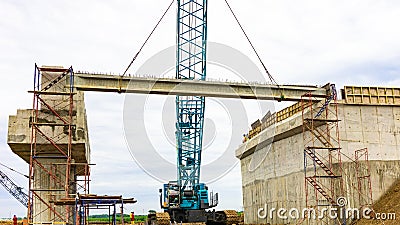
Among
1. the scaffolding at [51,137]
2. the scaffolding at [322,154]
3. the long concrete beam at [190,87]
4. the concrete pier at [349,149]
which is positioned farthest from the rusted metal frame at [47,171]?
the concrete pier at [349,149]

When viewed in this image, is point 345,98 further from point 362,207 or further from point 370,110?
point 362,207

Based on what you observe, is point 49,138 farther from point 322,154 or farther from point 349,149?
point 349,149

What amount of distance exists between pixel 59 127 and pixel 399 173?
18842 millimetres

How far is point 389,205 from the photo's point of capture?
25906 mm

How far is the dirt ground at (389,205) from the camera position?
81.2ft

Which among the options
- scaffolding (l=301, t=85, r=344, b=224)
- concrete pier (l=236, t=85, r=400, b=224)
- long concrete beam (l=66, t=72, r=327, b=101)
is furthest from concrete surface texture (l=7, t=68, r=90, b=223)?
concrete pier (l=236, t=85, r=400, b=224)

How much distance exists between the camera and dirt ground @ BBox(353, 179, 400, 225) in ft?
81.2

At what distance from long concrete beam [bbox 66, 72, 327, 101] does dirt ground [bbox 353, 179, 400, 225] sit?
6800 millimetres

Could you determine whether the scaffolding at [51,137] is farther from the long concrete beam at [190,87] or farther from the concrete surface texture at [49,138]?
the long concrete beam at [190,87]

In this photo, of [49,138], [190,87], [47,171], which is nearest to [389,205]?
[190,87]

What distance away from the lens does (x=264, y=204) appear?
1467 inches

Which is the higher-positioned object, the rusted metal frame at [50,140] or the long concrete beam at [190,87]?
the long concrete beam at [190,87]

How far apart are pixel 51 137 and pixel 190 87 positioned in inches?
337

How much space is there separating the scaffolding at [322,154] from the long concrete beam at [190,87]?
1.05m
